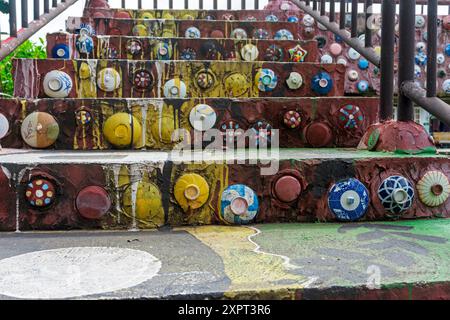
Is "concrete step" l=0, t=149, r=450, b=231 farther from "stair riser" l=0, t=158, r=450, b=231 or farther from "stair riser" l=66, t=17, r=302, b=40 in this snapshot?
"stair riser" l=66, t=17, r=302, b=40

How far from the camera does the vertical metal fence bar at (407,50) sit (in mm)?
1516

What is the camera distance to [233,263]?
0.92m

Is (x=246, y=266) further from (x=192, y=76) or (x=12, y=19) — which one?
(x=12, y=19)

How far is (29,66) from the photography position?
1.86 metres

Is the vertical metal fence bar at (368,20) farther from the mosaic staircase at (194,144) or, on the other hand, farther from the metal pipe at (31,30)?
the metal pipe at (31,30)

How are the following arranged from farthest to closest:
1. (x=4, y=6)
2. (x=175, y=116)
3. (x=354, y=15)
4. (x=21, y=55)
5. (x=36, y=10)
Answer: (x=21, y=55), (x=4, y=6), (x=36, y=10), (x=354, y=15), (x=175, y=116)

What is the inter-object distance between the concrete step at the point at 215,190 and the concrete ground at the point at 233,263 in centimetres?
6

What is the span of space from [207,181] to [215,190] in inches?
1.5

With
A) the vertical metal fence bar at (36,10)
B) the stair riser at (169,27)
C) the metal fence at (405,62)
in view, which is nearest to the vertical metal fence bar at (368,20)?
the metal fence at (405,62)

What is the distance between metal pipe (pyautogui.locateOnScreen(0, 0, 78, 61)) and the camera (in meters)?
1.70

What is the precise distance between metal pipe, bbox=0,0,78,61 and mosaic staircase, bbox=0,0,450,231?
0.30 feet

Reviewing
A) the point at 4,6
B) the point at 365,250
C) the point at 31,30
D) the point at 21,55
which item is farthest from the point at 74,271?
the point at 21,55

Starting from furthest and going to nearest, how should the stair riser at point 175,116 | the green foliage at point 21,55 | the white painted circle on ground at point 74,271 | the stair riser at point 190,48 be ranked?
the green foliage at point 21,55 → the stair riser at point 190,48 → the stair riser at point 175,116 → the white painted circle on ground at point 74,271
